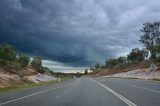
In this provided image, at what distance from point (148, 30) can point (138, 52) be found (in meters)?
52.0

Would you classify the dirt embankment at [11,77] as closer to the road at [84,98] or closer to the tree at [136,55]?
the road at [84,98]

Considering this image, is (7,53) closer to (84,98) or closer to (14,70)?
(14,70)

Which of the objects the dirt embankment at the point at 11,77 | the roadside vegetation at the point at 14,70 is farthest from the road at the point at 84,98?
the dirt embankment at the point at 11,77

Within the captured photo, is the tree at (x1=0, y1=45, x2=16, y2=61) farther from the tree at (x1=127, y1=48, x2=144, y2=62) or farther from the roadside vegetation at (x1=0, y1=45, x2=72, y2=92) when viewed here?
the tree at (x1=127, y1=48, x2=144, y2=62)

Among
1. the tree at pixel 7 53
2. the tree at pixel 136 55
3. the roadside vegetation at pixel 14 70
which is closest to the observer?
the roadside vegetation at pixel 14 70

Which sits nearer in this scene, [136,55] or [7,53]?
[7,53]

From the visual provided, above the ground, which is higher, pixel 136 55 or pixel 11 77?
pixel 136 55

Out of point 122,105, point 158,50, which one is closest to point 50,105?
point 122,105

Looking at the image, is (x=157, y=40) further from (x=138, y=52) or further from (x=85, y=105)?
(x=85, y=105)

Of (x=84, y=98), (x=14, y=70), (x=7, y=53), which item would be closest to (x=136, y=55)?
(x=7, y=53)

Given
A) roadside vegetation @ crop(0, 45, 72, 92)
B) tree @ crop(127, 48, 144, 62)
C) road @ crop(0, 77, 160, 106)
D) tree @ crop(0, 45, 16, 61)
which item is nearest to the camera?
road @ crop(0, 77, 160, 106)

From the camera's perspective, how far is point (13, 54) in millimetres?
108062

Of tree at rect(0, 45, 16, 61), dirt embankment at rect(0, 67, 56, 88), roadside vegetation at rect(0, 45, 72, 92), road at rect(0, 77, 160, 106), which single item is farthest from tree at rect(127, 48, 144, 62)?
road at rect(0, 77, 160, 106)

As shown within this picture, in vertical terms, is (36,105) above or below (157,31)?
Answer: below
